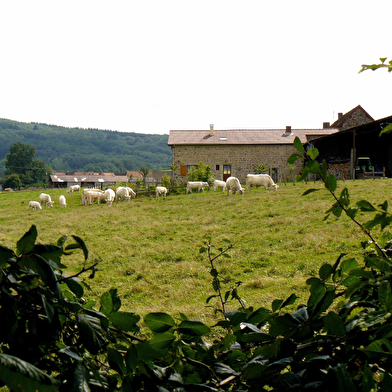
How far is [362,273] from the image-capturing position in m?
1.05

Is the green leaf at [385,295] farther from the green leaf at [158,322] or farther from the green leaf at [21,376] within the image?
the green leaf at [21,376]

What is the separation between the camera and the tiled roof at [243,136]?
37.5m

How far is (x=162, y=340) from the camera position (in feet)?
2.74

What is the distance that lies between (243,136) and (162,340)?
38.9 meters

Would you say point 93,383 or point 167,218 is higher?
point 93,383

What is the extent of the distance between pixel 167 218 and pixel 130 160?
184032 millimetres

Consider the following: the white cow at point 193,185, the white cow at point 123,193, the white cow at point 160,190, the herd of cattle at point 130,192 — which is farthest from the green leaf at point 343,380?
the white cow at point 193,185

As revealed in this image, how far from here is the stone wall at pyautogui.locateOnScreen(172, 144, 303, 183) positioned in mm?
37500

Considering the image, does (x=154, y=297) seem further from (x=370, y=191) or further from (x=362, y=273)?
(x=370, y=191)

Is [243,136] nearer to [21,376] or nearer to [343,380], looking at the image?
[343,380]

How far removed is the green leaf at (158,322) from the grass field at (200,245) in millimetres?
4295

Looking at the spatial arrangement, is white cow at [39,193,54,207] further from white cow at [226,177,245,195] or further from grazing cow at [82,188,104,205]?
white cow at [226,177,245,195]

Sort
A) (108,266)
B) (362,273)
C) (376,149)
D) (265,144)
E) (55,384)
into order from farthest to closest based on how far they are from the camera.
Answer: (265,144) → (376,149) → (108,266) → (362,273) → (55,384)

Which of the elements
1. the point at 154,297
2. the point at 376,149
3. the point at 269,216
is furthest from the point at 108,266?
the point at 376,149
